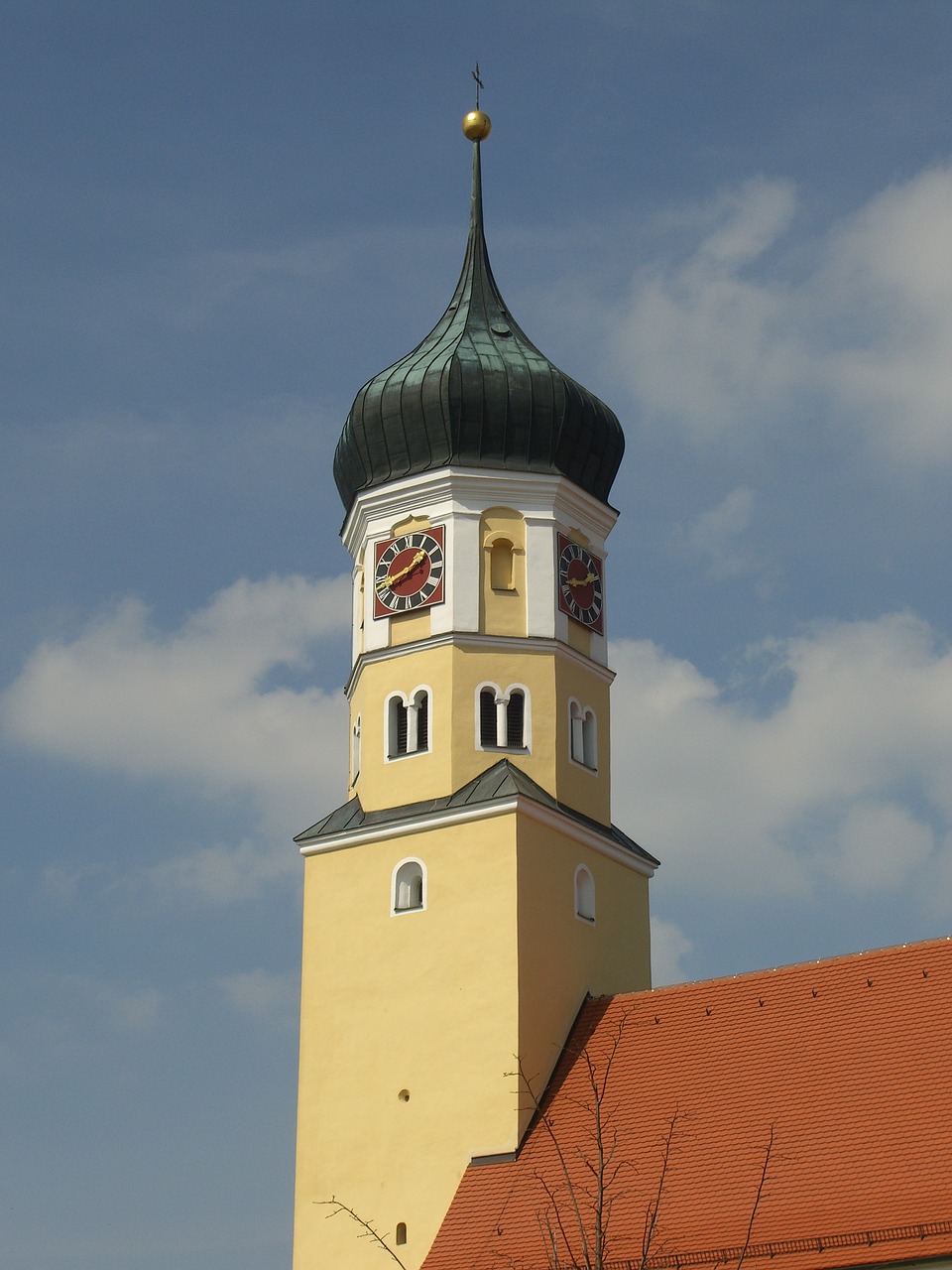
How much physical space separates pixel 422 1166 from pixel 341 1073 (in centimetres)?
159

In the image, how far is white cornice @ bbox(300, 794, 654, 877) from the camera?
929 inches

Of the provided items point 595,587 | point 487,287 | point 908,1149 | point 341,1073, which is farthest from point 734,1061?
point 487,287

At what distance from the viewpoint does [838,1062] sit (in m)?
21.3

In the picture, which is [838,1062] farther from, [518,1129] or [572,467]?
[572,467]

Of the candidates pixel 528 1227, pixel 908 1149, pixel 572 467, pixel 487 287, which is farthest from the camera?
pixel 487 287

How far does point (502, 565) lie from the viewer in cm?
2564

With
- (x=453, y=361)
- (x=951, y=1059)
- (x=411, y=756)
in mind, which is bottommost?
(x=951, y=1059)

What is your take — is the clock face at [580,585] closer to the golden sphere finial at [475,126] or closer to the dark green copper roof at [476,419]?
the dark green copper roof at [476,419]

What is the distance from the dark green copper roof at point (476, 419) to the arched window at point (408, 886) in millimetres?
4902

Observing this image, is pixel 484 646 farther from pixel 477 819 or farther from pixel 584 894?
pixel 584 894

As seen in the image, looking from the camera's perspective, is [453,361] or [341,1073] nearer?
[341,1073]

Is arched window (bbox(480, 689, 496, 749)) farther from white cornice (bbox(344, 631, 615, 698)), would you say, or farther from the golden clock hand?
the golden clock hand

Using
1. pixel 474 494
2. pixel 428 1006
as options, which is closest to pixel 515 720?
pixel 474 494

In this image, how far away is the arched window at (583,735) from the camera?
2541 centimetres
